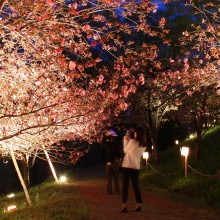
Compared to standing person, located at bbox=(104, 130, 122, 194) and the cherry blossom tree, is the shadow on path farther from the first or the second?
→ the cherry blossom tree

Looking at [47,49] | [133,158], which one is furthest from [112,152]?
[47,49]

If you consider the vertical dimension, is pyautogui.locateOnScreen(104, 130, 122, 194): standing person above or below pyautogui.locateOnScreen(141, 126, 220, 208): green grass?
above

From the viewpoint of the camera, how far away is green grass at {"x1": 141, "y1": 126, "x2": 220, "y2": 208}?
11.7 m

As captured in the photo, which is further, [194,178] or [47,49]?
[194,178]

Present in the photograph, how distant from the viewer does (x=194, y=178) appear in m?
14.0

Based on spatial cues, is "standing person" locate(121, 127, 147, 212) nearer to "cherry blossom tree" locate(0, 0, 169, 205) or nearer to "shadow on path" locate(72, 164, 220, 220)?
"shadow on path" locate(72, 164, 220, 220)

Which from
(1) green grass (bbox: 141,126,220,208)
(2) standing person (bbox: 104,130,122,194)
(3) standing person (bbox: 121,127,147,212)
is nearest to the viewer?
(3) standing person (bbox: 121,127,147,212)

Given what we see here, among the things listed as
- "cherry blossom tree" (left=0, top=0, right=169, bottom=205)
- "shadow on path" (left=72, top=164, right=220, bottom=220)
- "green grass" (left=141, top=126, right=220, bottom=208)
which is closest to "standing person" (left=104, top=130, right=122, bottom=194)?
"shadow on path" (left=72, top=164, right=220, bottom=220)

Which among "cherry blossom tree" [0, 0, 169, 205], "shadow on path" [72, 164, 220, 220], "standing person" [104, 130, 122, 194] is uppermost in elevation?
"cherry blossom tree" [0, 0, 169, 205]

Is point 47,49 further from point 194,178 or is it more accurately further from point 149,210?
point 194,178

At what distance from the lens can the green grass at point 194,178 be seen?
11.7 meters

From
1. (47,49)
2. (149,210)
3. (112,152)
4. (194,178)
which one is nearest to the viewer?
(47,49)

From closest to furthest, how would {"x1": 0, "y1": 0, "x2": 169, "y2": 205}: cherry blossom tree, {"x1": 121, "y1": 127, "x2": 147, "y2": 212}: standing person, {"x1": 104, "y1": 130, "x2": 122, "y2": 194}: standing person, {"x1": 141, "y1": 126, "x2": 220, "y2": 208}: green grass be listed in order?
{"x1": 0, "y1": 0, "x2": 169, "y2": 205}: cherry blossom tree → {"x1": 121, "y1": 127, "x2": 147, "y2": 212}: standing person → {"x1": 104, "y1": 130, "x2": 122, "y2": 194}: standing person → {"x1": 141, "y1": 126, "x2": 220, "y2": 208}: green grass

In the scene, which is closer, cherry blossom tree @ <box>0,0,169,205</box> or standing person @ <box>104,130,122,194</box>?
cherry blossom tree @ <box>0,0,169,205</box>
